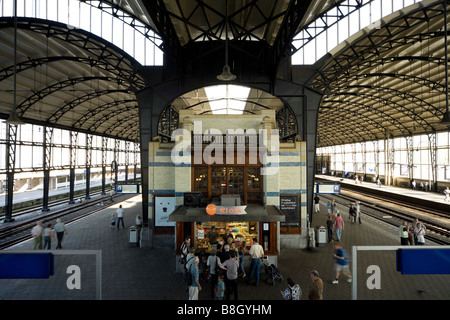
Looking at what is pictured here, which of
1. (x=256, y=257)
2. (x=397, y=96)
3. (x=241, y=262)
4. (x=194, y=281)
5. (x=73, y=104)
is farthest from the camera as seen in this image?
(x=397, y=96)

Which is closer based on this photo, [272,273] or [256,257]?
[256,257]

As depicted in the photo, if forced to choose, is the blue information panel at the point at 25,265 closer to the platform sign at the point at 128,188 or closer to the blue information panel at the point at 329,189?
the platform sign at the point at 128,188

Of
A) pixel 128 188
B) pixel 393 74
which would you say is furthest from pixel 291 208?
pixel 393 74

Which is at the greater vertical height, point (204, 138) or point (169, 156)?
point (204, 138)

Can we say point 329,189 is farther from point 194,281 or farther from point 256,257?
point 194,281

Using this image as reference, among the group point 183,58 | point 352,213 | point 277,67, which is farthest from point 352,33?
point 352,213

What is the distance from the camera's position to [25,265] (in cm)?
457

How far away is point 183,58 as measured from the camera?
15703 millimetres

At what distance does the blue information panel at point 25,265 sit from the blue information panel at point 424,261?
22.9 feet

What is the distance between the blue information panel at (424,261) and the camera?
4570 mm

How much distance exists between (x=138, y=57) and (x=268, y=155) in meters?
11.4

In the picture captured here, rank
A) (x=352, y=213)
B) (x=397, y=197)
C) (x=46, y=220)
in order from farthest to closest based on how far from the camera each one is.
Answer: (x=397, y=197) < (x=46, y=220) < (x=352, y=213)

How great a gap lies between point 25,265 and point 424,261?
25.8 ft

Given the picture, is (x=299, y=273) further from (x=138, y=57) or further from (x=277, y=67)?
(x=138, y=57)
